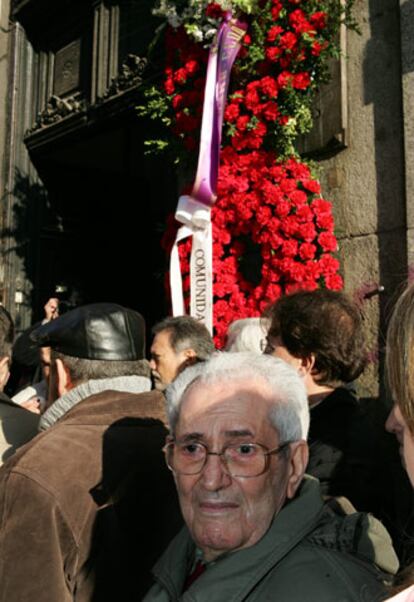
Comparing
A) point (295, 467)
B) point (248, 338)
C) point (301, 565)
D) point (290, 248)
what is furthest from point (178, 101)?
point (301, 565)

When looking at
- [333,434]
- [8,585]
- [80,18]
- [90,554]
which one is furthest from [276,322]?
[80,18]

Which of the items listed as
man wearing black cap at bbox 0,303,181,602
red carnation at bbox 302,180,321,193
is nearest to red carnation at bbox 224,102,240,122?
red carnation at bbox 302,180,321,193

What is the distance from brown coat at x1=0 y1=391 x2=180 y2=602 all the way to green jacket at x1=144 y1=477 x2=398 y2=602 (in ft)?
1.04

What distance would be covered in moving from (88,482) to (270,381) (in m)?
0.60

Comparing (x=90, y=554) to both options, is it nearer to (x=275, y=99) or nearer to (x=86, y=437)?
(x=86, y=437)

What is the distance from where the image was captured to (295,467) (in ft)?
5.81

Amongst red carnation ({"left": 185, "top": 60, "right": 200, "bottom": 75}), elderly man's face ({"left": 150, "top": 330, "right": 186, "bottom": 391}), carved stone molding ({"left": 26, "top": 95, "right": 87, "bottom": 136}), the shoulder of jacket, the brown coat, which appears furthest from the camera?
carved stone molding ({"left": 26, "top": 95, "right": 87, "bottom": 136})

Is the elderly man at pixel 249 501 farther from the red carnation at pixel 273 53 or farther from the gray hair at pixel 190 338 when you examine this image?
the red carnation at pixel 273 53

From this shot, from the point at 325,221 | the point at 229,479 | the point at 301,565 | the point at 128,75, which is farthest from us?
the point at 128,75

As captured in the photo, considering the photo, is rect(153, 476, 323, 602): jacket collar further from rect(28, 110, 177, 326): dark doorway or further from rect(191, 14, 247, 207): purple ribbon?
rect(28, 110, 177, 326): dark doorway

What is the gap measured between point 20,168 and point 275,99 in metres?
4.14

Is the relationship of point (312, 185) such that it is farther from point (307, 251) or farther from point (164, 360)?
point (164, 360)

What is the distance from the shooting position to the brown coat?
6.12 ft

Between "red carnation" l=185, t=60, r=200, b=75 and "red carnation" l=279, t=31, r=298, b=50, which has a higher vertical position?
"red carnation" l=185, t=60, r=200, b=75
